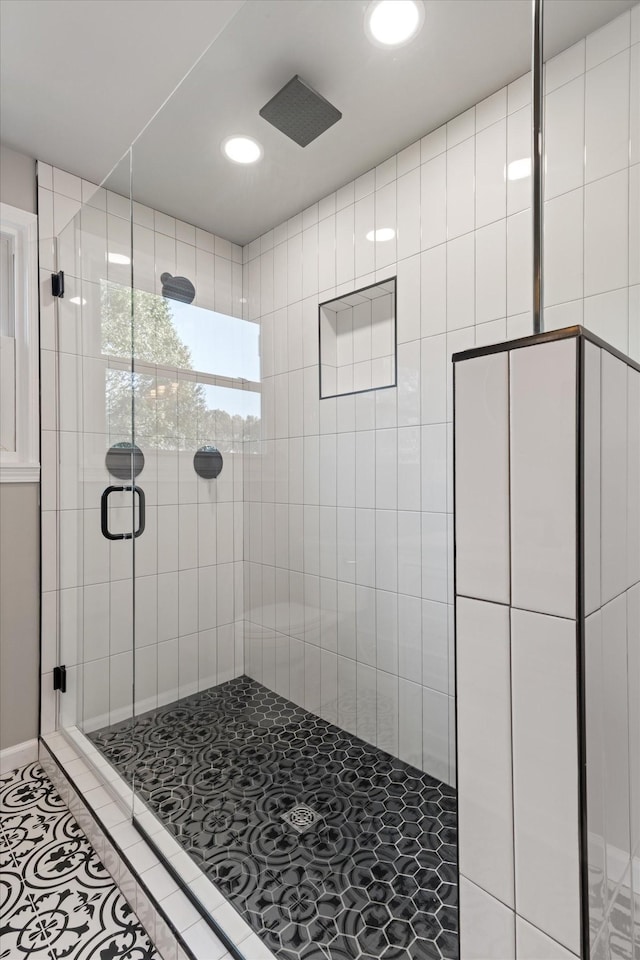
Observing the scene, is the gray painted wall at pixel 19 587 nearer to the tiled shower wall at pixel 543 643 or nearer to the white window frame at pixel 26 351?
the white window frame at pixel 26 351

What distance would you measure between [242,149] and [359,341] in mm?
604

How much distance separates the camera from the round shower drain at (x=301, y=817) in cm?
120

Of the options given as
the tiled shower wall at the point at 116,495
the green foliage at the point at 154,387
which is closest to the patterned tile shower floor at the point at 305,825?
the tiled shower wall at the point at 116,495

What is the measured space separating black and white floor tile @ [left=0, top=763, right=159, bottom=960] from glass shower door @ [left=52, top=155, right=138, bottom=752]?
32 centimetres

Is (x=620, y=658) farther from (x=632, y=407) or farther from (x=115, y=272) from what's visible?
(x=115, y=272)

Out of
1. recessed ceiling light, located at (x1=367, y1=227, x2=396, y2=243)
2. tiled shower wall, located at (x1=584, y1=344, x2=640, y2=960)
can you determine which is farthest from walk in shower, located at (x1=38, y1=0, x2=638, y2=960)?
tiled shower wall, located at (x1=584, y1=344, x2=640, y2=960)

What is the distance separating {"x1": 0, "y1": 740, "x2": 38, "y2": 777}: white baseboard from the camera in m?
1.87

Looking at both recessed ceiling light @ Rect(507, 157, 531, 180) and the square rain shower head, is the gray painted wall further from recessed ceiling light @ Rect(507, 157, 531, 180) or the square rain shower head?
recessed ceiling light @ Rect(507, 157, 531, 180)

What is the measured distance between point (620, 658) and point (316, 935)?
37.0 inches

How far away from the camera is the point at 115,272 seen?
1.71 m

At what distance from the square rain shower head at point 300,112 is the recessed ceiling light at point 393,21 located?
0.52 ft

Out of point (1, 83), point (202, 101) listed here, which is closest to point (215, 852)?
point (202, 101)

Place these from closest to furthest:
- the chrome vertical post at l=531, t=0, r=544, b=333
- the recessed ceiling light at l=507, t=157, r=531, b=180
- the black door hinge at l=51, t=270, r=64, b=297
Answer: the chrome vertical post at l=531, t=0, r=544, b=333 → the recessed ceiling light at l=507, t=157, r=531, b=180 → the black door hinge at l=51, t=270, r=64, b=297

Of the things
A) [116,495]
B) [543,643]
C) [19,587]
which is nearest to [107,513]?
[116,495]
